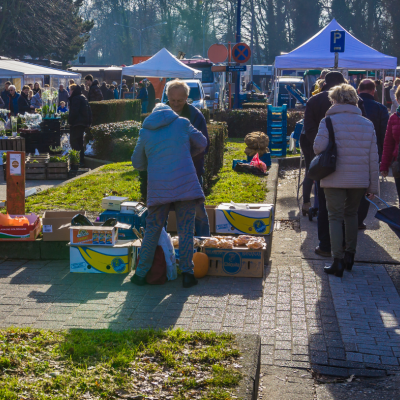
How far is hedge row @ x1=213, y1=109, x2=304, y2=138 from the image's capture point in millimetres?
18109

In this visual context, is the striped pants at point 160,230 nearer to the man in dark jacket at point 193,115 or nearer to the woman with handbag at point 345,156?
the man in dark jacket at point 193,115

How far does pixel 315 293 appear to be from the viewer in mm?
5391

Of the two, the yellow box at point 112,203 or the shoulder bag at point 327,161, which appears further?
the yellow box at point 112,203

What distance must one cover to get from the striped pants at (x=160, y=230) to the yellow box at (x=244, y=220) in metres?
1.23

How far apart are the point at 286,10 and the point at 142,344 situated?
6824cm

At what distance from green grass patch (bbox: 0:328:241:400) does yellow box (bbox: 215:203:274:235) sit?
2.77 m

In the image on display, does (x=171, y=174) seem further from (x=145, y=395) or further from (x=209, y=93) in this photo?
(x=209, y=93)

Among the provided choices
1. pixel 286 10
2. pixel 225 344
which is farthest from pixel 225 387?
pixel 286 10

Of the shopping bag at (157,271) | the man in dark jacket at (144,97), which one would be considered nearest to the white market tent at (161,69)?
the man in dark jacket at (144,97)

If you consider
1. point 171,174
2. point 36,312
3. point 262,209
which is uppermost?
point 171,174

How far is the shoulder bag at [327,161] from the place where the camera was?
5625mm

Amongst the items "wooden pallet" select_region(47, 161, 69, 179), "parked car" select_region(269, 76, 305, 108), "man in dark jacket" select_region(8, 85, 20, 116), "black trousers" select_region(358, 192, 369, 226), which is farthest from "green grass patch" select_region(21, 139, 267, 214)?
"parked car" select_region(269, 76, 305, 108)

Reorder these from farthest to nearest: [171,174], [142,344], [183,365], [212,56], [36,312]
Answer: [212,56], [171,174], [36,312], [142,344], [183,365]

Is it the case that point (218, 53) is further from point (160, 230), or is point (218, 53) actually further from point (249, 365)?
point (249, 365)
